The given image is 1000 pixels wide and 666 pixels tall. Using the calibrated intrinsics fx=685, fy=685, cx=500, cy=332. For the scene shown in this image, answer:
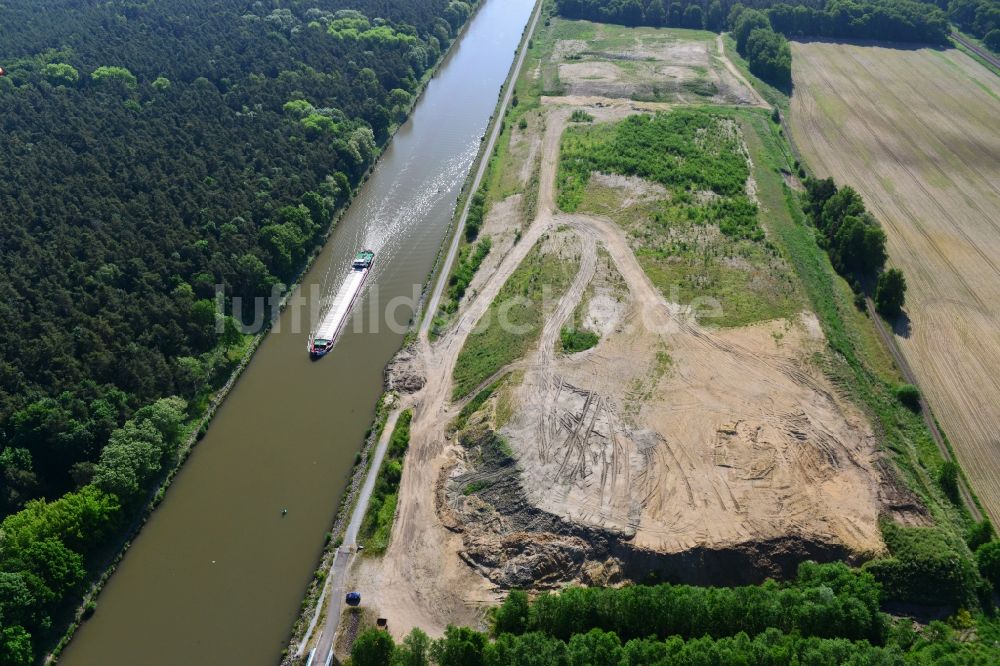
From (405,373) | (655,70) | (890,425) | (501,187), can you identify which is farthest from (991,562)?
(655,70)

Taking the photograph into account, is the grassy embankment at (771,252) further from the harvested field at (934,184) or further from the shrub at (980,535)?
the harvested field at (934,184)

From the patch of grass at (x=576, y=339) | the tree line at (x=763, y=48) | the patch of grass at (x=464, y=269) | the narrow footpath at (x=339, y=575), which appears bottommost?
the narrow footpath at (x=339, y=575)

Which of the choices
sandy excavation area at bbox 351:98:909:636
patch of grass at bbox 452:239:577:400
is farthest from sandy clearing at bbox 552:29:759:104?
sandy excavation area at bbox 351:98:909:636

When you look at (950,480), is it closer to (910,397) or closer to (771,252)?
(910,397)

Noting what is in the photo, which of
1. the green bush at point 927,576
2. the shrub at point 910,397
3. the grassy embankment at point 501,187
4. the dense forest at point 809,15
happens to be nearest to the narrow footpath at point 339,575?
the grassy embankment at point 501,187

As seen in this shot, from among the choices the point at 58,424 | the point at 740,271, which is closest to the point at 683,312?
the point at 740,271

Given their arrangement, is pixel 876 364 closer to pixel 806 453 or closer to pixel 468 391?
pixel 806 453
